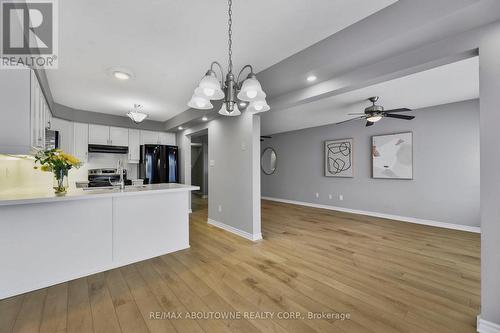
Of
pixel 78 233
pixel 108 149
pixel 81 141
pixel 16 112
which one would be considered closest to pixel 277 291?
pixel 78 233

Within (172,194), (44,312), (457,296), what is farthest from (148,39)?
(457,296)

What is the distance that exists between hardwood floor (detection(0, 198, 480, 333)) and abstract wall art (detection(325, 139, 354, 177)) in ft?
8.11

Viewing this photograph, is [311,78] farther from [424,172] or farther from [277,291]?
[424,172]

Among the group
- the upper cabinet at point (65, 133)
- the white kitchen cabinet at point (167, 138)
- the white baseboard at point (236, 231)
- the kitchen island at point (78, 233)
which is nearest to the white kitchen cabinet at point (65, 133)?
the upper cabinet at point (65, 133)

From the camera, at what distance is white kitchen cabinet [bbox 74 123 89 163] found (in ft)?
15.2

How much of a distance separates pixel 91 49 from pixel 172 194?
1994mm

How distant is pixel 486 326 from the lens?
1.42 m

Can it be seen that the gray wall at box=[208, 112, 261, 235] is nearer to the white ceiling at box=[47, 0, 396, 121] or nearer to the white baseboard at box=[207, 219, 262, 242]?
the white baseboard at box=[207, 219, 262, 242]

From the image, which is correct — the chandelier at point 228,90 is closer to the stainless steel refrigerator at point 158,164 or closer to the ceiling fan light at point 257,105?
the ceiling fan light at point 257,105

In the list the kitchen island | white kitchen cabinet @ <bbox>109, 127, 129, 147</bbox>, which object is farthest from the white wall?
white kitchen cabinet @ <bbox>109, 127, 129, 147</bbox>

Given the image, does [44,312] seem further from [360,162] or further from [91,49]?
[360,162]

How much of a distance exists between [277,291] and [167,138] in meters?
5.22

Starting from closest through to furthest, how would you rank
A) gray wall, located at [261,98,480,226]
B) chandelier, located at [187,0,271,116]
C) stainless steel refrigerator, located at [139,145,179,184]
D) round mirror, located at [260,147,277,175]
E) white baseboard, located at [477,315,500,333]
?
white baseboard, located at [477,315,500,333] → chandelier, located at [187,0,271,116] → gray wall, located at [261,98,480,226] → stainless steel refrigerator, located at [139,145,179,184] → round mirror, located at [260,147,277,175]

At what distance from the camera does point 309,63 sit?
221 cm
